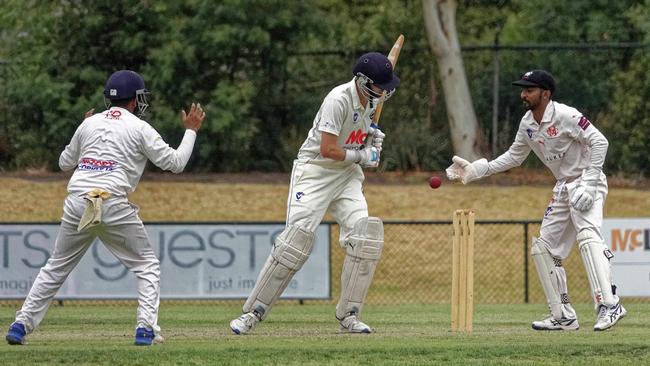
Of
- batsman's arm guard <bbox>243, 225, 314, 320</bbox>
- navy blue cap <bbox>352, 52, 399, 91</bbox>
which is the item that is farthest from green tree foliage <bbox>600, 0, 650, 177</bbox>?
batsman's arm guard <bbox>243, 225, 314, 320</bbox>

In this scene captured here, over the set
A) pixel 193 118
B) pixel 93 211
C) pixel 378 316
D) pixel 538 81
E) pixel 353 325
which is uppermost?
pixel 538 81

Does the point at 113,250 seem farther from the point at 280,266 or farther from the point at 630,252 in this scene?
the point at 630,252

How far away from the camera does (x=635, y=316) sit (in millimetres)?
14062

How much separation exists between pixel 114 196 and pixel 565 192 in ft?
11.9

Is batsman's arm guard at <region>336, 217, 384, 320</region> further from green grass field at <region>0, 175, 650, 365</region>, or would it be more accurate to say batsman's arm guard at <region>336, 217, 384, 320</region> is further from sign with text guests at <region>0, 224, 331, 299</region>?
sign with text guests at <region>0, 224, 331, 299</region>

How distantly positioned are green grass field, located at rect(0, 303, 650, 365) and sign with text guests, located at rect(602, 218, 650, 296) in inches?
197

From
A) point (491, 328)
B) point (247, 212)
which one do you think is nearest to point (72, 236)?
point (491, 328)

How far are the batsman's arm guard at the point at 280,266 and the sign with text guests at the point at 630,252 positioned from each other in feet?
26.5

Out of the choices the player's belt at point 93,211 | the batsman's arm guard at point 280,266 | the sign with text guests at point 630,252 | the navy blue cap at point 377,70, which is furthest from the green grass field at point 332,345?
the sign with text guests at point 630,252

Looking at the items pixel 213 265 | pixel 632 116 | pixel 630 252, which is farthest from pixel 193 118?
pixel 632 116

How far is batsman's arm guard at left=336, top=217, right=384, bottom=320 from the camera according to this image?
1130 cm

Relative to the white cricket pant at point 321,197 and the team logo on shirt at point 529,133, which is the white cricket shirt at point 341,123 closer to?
the white cricket pant at point 321,197

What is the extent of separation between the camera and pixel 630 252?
61.0 feet

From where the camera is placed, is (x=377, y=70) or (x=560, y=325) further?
(x=560, y=325)
